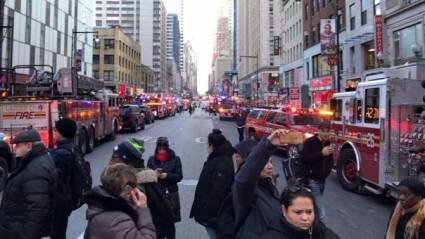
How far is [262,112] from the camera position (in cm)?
2258

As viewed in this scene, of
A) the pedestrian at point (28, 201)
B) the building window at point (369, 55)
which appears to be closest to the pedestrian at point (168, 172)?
the pedestrian at point (28, 201)

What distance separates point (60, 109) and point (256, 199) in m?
14.8

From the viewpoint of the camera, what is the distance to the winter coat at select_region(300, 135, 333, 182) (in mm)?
6797

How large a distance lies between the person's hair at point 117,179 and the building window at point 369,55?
32.9 meters

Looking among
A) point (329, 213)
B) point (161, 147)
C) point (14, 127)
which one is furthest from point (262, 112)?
point (161, 147)

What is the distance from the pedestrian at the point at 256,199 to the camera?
330 cm

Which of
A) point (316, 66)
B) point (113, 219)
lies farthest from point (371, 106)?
point (316, 66)

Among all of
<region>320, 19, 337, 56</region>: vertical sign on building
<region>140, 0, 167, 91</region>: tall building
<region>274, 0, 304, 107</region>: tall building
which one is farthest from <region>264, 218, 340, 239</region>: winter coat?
<region>140, 0, 167, 91</region>: tall building

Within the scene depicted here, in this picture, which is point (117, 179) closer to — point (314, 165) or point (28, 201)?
point (28, 201)

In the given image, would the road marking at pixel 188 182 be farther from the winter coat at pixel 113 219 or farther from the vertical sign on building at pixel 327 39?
the vertical sign on building at pixel 327 39

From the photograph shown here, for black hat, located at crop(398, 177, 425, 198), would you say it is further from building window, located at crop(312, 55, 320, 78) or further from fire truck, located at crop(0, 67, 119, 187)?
building window, located at crop(312, 55, 320, 78)

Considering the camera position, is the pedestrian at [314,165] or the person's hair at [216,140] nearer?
the person's hair at [216,140]

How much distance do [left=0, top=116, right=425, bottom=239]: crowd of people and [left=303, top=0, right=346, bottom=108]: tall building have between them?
114 feet

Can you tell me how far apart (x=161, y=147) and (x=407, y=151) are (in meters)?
5.70
